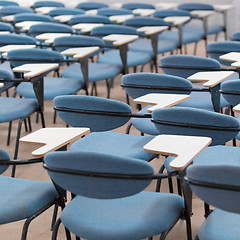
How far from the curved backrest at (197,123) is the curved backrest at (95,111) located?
32 cm

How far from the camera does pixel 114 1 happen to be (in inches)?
417

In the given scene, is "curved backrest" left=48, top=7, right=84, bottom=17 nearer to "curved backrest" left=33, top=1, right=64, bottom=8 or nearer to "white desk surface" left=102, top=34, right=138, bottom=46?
"curved backrest" left=33, top=1, right=64, bottom=8

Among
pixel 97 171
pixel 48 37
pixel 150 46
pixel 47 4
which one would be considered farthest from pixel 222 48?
pixel 47 4

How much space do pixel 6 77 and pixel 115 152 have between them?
145 cm

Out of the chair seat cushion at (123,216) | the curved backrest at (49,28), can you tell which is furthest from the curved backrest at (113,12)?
the chair seat cushion at (123,216)

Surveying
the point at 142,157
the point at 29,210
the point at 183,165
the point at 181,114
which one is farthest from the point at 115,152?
the point at 183,165

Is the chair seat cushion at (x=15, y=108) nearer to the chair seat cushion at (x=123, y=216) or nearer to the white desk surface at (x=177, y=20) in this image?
the chair seat cushion at (x=123, y=216)

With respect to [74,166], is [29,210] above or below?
below

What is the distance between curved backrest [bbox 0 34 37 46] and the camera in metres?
5.40

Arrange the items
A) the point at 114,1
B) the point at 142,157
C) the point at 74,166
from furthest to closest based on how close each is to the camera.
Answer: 1. the point at 114,1
2. the point at 142,157
3. the point at 74,166

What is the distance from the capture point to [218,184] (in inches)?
74.3

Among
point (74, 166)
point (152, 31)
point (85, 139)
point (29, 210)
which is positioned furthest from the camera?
point (152, 31)

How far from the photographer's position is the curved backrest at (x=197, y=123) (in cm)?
272

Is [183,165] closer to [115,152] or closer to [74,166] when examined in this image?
[74,166]
